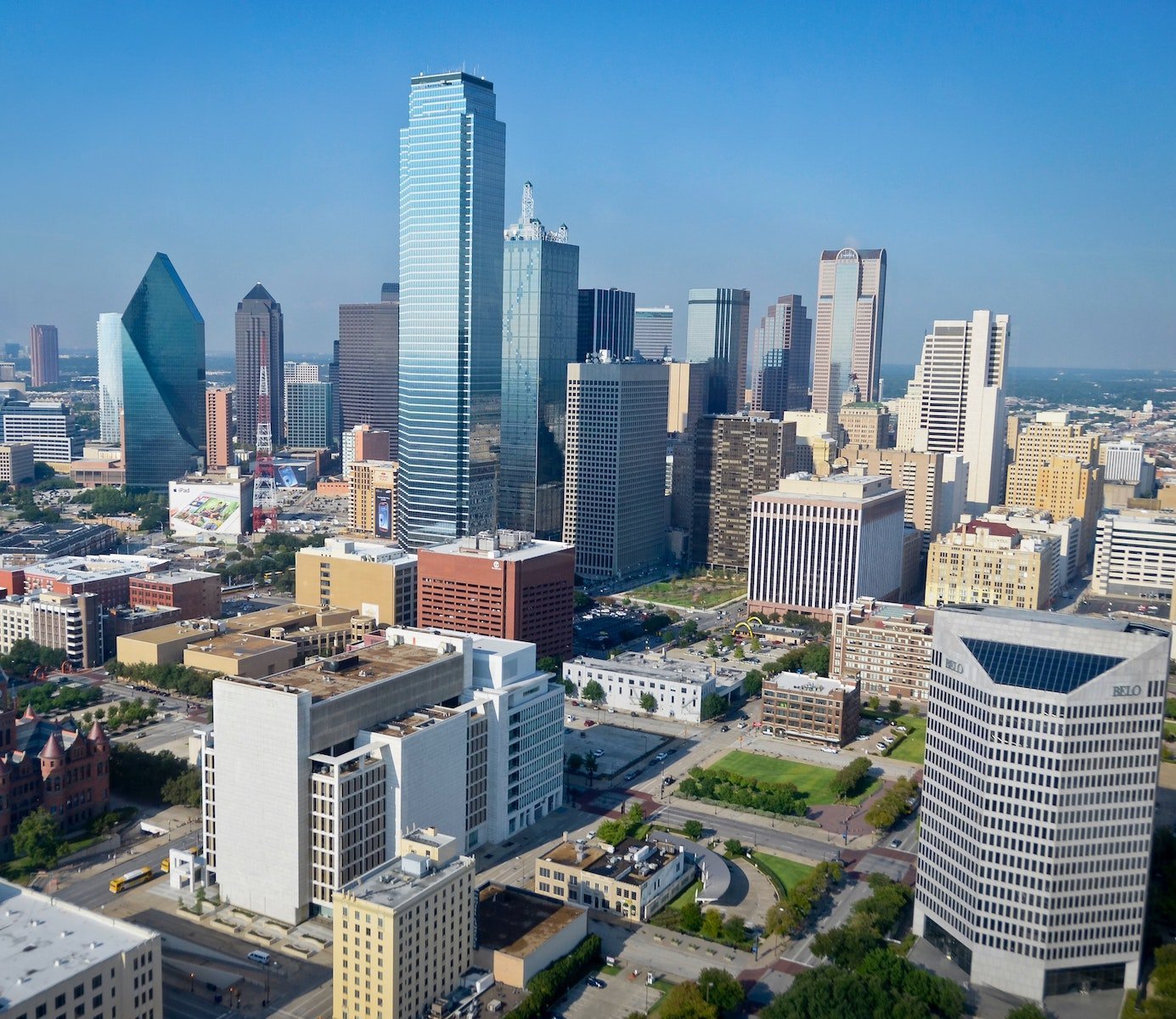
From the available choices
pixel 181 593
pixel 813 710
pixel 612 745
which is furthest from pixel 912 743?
pixel 181 593

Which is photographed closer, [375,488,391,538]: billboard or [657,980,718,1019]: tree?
[657,980,718,1019]: tree

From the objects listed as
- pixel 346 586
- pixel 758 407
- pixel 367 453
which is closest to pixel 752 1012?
pixel 346 586

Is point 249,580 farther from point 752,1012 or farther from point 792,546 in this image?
point 752,1012

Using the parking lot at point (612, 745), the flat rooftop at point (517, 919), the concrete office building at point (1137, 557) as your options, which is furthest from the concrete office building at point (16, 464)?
the concrete office building at point (1137, 557)

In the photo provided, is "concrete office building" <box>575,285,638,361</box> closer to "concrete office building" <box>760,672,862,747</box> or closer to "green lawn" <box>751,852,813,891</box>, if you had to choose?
"concrete office building" <box>760,672,862,747</box>

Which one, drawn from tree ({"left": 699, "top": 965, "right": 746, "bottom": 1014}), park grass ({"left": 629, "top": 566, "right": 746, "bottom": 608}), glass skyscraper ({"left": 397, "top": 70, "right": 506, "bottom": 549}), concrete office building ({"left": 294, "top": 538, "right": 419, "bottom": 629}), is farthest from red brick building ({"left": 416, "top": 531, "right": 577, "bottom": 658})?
tree ({"left": 699, "top": 965, "right": 746, "bottom": 1014})

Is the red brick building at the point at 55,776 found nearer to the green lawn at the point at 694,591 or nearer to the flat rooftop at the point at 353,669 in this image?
the flat rooftop at the point at 353,669
